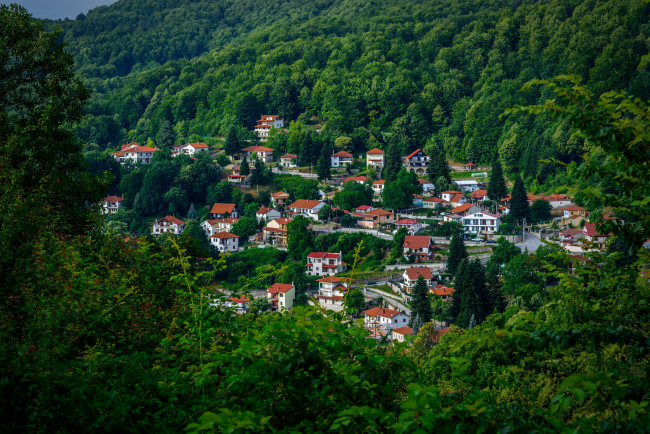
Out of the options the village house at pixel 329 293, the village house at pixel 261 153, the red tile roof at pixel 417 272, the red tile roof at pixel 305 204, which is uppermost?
the village house at pixel 261 153

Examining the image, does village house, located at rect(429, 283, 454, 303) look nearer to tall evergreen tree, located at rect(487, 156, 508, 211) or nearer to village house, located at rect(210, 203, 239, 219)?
tall evergreen tree, located at rect(487, 156, 508, 211)

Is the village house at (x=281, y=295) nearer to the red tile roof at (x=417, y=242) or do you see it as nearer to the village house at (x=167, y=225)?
the red tile roof at (x=417, y=242)

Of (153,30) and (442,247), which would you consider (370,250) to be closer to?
(442,247)

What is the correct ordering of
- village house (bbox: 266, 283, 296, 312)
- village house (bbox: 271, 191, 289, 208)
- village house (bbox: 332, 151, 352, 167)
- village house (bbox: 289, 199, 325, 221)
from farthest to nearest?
village house (bbox: 332, 151, 352, 167) → village house (bbox: 271, 191, 289, 208) → village house (bbox: 289, 199, 325, 221) → village house (bbox: 266, 283, 296, 312)

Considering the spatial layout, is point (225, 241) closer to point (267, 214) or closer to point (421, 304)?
point (267, 214)

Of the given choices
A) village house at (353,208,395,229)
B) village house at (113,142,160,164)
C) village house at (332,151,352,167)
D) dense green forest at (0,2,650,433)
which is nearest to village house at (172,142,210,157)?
village house at (113,142,160,164)

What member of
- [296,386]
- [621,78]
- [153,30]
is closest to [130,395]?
[296,386]

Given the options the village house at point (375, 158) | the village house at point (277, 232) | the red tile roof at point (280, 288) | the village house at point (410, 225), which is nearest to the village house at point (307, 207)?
the village house at point (277, 232)
